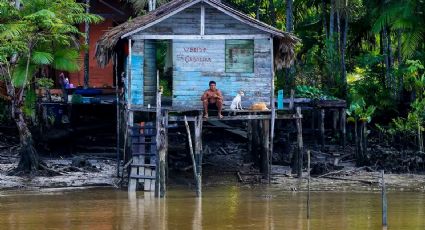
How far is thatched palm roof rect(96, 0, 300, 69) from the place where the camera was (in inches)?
942

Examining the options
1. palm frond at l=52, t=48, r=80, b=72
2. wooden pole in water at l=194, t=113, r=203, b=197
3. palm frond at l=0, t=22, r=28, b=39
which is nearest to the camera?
wooden pole in water at l=194, t=113, r=203, b=197

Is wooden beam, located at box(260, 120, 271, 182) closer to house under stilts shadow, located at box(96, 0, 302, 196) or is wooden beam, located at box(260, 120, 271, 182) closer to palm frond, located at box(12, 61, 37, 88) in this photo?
house under stilts shadow, located at box(96, 0, 302, 196)

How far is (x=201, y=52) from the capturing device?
24.5m

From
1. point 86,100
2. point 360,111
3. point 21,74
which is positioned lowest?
point 360,111

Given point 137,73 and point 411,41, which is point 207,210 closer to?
point 137,73

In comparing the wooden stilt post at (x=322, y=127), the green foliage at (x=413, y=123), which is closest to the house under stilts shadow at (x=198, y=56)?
the wooden stilt post at (x=322, y=127)

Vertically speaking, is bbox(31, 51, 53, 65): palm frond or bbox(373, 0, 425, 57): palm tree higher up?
bbox(373, 0, 425, 57): palm tree

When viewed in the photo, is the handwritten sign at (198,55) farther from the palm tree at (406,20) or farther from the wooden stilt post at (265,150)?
the palm tree at (406,20)

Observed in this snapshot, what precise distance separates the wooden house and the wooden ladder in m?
1.16

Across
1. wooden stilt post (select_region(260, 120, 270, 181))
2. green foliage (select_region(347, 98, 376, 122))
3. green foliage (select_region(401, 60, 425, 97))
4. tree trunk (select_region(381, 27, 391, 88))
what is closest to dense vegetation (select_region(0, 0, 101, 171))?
wooden stilt post (select_region(260, 120, 270, 181))

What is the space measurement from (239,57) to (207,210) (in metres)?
5.31

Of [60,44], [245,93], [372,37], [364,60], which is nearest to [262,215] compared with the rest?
[245,93]

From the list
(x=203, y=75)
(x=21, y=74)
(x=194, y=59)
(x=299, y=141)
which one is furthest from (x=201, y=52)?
(x=21, y=74)

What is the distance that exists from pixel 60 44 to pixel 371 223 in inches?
393
